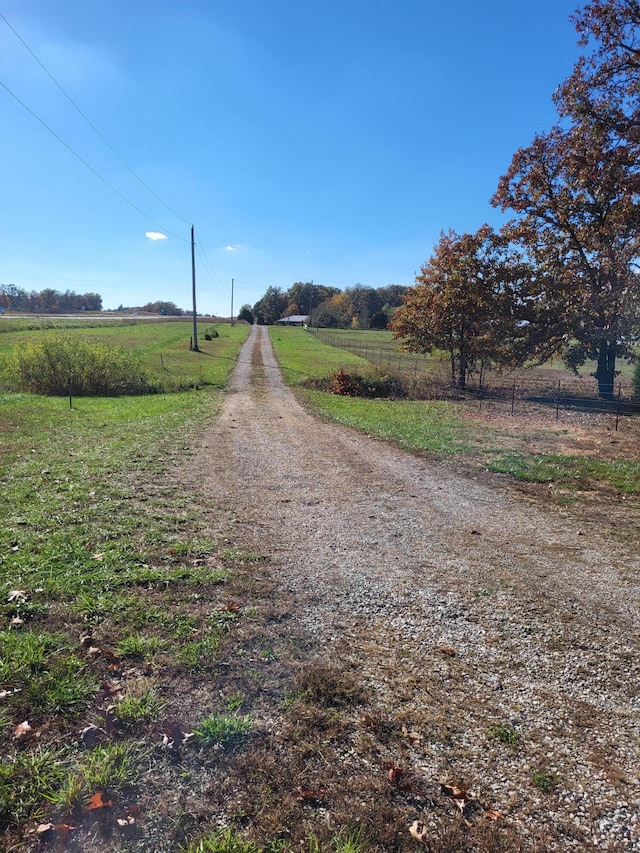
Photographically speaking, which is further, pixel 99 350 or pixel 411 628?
pixel 99 350

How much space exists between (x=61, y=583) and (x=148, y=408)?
12.4 meters

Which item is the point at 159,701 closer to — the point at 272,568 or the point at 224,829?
the point at 224,829

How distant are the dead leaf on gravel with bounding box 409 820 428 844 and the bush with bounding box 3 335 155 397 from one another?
20001mm

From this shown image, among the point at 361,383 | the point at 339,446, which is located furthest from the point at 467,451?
the point at 361,383

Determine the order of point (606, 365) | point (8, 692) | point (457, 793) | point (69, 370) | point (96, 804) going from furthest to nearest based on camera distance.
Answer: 1. point (606, 365)
2. point (69, 370)
3. point (8, 692)
4. point (457, 793)
5. point (96, 804)

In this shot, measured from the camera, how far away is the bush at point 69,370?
63.7 ft

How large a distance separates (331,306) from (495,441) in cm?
10813

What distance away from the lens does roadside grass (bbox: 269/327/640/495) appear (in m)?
8.94

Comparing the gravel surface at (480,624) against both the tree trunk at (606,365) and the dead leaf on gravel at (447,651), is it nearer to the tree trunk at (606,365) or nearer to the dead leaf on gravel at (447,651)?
the dead leaf on gravel at (447,651)

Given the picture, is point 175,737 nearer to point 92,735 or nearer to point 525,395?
point 92,735

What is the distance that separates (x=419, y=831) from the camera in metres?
2.20

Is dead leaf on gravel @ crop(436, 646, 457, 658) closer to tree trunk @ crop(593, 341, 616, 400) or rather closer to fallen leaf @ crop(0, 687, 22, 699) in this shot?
fallen leaf @ crop(0, 687, 22, 699)

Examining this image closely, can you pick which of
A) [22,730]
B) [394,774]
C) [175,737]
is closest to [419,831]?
[394,774]

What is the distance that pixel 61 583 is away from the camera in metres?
4.16
